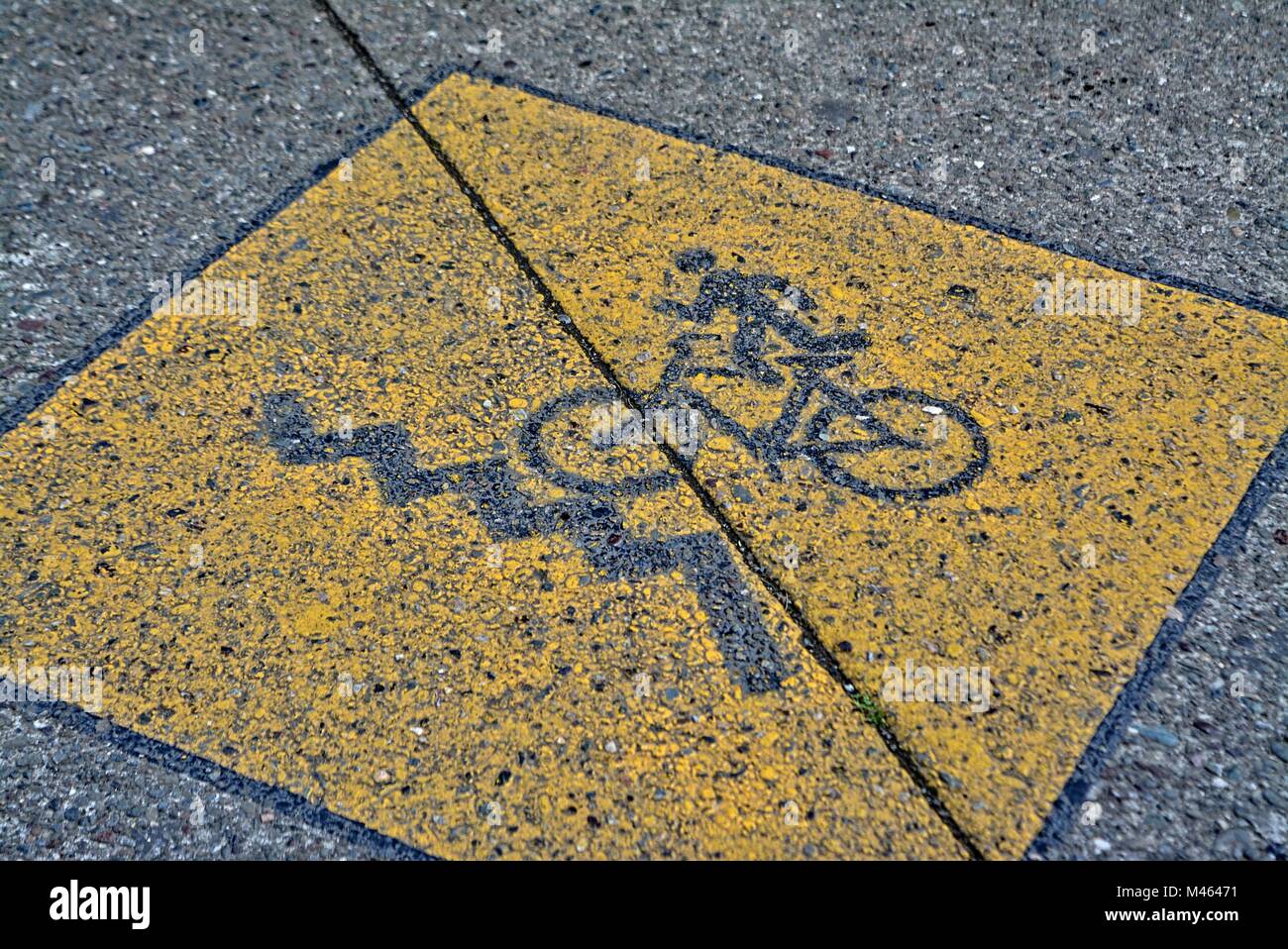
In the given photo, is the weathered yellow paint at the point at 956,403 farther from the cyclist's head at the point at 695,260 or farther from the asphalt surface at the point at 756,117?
the asphalt surface at the point at 756,117

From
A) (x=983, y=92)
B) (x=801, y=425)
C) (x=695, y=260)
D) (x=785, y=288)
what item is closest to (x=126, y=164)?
(x=695, y=260)

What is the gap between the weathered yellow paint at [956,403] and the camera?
2291 millimetres

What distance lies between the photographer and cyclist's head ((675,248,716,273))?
10.1ft

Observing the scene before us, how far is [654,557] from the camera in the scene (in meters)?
2.48

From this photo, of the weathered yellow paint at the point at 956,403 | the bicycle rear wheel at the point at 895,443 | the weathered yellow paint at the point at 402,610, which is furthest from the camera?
the bicycle rear wheel at the point at 895,443

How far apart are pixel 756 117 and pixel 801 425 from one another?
4.27 ft

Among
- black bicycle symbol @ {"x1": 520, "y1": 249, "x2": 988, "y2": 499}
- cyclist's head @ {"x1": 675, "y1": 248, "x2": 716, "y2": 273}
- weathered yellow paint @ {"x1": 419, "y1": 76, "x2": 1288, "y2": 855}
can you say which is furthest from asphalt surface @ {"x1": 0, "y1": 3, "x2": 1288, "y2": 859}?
black bicycle symbol @ {"x1": 520, "y1": 249, "x2": 988, "y2": 499}

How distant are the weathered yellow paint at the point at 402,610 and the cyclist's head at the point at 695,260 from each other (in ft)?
1.38

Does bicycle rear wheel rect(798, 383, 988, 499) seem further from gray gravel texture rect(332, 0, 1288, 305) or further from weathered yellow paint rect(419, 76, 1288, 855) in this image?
gray gravel texture rect(332, 0, 1288, 305)

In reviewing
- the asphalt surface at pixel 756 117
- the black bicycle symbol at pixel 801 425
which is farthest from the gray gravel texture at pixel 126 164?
the black bicycle symbol at pixel 801 425

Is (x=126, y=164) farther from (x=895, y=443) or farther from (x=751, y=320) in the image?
(x=895, y=443)
